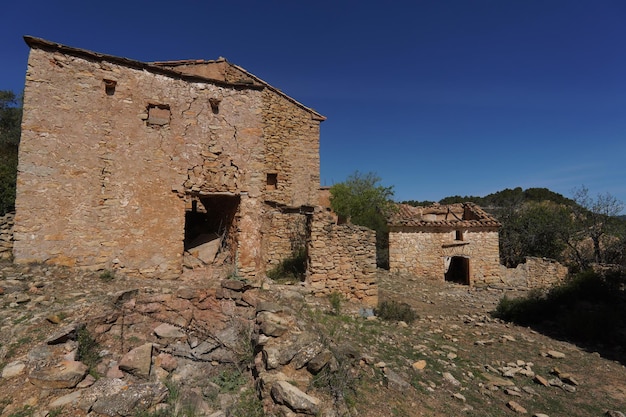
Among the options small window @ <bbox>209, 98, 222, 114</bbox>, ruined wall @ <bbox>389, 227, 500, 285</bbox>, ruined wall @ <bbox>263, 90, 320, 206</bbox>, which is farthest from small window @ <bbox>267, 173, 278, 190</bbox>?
ruined wall @ <bbox>389, 227, 500, 285</bbox>

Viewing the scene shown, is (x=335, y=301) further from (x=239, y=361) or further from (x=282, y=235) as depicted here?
(x=239, y=361)

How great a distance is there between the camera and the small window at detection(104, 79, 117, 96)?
278 inches

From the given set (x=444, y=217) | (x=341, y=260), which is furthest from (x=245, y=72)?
(x=444, y=217)

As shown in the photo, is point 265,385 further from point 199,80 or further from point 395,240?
point 395,240

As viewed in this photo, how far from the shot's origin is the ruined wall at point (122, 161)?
6391 millimetres

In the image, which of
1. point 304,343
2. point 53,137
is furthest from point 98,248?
point 304,343

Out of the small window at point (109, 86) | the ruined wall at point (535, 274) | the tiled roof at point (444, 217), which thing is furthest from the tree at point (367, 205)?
the small window at point (109, 86)

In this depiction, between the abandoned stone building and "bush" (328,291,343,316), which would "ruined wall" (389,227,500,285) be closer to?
the abandoned stone building

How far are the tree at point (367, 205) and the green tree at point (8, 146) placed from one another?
12.6 metres

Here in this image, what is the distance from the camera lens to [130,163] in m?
7.23

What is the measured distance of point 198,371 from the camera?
4.45m

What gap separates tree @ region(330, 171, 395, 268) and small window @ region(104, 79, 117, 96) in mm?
11565

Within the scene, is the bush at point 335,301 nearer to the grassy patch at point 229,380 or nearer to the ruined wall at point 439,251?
the grassy patch at point 229,380

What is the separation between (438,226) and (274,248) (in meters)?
10.1
